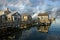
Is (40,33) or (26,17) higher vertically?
(26,17)

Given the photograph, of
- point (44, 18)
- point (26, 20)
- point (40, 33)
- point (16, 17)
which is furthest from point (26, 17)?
point (40, 33)

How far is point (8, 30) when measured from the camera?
20.7ft

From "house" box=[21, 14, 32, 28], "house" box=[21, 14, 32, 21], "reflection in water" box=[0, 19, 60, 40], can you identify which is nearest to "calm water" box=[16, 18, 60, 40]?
"reflection in water" box=[0, 19, 60, 40]

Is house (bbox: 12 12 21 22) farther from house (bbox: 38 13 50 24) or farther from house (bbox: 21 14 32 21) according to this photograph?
house (bbox: 38 13 50 24)

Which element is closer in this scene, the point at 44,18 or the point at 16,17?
the point at 16,17

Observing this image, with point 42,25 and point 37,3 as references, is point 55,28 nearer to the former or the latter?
point 42,25

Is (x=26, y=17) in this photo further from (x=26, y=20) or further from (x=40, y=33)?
(x=40, y=33)

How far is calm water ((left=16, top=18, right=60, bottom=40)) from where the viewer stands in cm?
609

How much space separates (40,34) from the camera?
6418 mm

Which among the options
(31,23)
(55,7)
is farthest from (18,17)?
(55,7)

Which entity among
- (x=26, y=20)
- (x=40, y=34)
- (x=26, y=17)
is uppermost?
(x=26, y=17)

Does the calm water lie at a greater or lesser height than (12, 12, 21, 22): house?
lesser

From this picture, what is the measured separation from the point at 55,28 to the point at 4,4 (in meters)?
2.05

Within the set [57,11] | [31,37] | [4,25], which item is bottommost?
[31,37]
